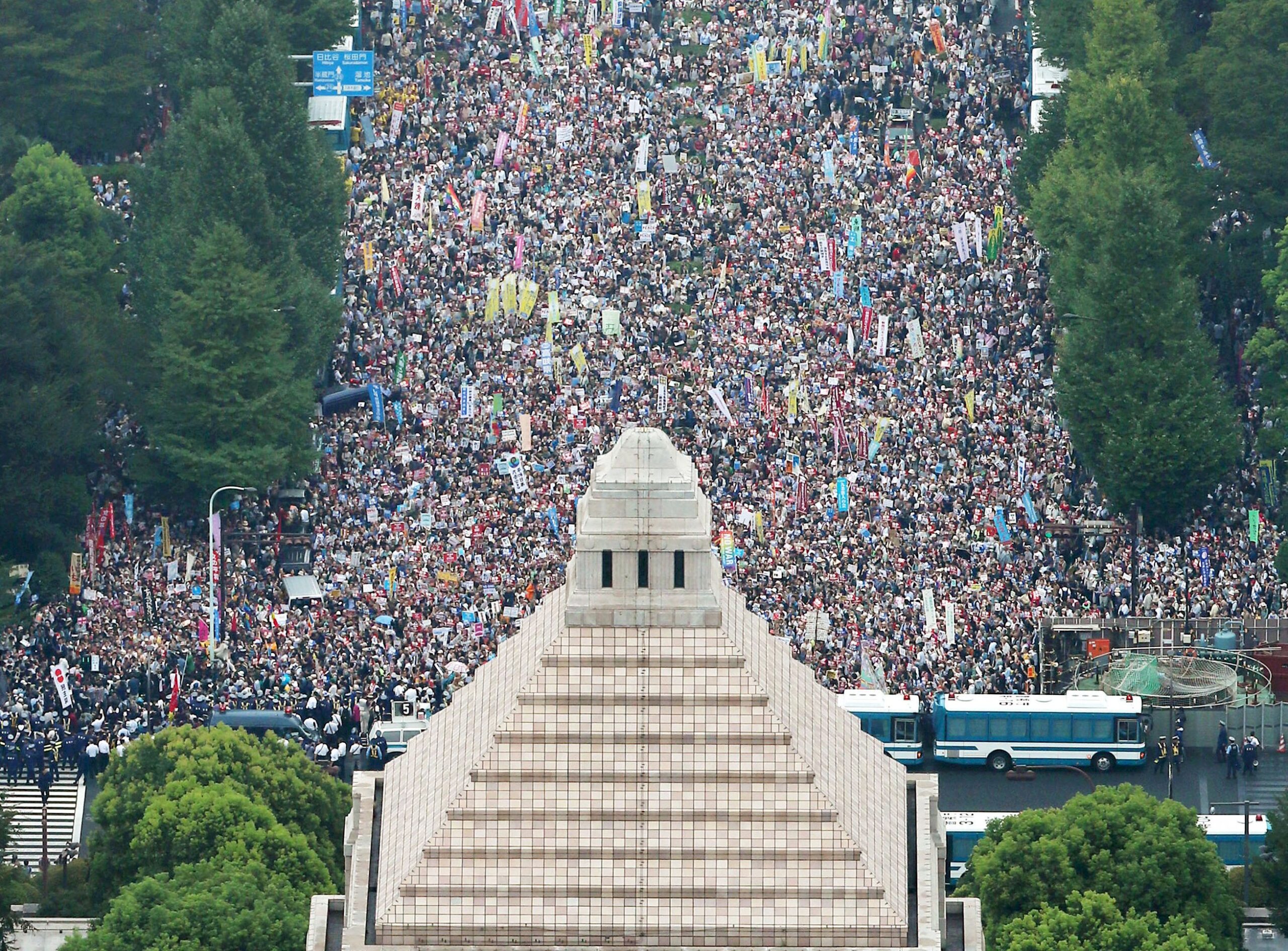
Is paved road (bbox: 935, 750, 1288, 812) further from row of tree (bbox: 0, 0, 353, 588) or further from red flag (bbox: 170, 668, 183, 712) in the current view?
row of tree (bbox: 0, 0, 353, 588)

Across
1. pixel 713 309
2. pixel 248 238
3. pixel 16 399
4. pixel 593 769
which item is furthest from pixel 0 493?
pixel 593 769

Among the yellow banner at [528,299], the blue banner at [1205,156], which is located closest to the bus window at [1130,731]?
the yellow banner at [528,299]

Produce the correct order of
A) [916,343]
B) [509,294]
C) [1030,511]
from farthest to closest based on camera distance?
1. [509,294]
2. [916,343]
3. [1030,511]

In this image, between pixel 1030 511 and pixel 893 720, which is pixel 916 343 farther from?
pixel 893 720

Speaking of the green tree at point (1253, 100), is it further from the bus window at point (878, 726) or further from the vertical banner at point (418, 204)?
the bus window at point (878, 726)

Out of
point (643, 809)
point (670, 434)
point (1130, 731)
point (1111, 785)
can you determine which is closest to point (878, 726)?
point (1111, 785)

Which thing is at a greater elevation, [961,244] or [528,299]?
[961,244]
